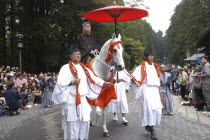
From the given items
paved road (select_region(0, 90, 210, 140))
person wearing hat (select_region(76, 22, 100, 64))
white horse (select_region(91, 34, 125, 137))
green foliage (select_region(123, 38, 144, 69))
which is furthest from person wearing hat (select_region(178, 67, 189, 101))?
green foliage (select_region(123, 38, 144, 69))

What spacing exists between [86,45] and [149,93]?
2.47m

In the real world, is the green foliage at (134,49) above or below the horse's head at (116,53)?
above

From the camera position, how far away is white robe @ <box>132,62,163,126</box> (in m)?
5.81

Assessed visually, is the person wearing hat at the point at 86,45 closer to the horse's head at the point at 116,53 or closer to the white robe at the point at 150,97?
the horse's head at the point at 116,53

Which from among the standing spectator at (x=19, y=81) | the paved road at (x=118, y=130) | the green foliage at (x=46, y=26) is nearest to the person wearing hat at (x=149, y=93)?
the paved road at (x=118, y=130)

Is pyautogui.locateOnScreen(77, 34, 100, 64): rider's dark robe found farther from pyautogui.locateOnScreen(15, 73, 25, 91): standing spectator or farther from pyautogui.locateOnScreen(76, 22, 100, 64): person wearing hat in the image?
pyautogui.locateOnScreen(15, 73, 25, 91): standing spectator

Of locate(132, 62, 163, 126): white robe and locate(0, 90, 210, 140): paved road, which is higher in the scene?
locate(132, 62, 163, 126): white robe

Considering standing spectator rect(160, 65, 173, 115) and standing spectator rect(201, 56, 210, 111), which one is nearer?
standing spectator rect(201, 56, 210, 111)

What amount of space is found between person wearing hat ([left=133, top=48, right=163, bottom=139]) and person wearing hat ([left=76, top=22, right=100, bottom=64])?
5.28ft

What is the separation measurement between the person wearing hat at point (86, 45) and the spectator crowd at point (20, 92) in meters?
5.05

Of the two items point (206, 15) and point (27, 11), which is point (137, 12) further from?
point (206, 15)

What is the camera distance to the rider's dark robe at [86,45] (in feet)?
22.1

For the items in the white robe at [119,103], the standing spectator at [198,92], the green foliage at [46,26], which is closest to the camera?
the white robe at [119,103]

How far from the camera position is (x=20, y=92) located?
41.3 ft
